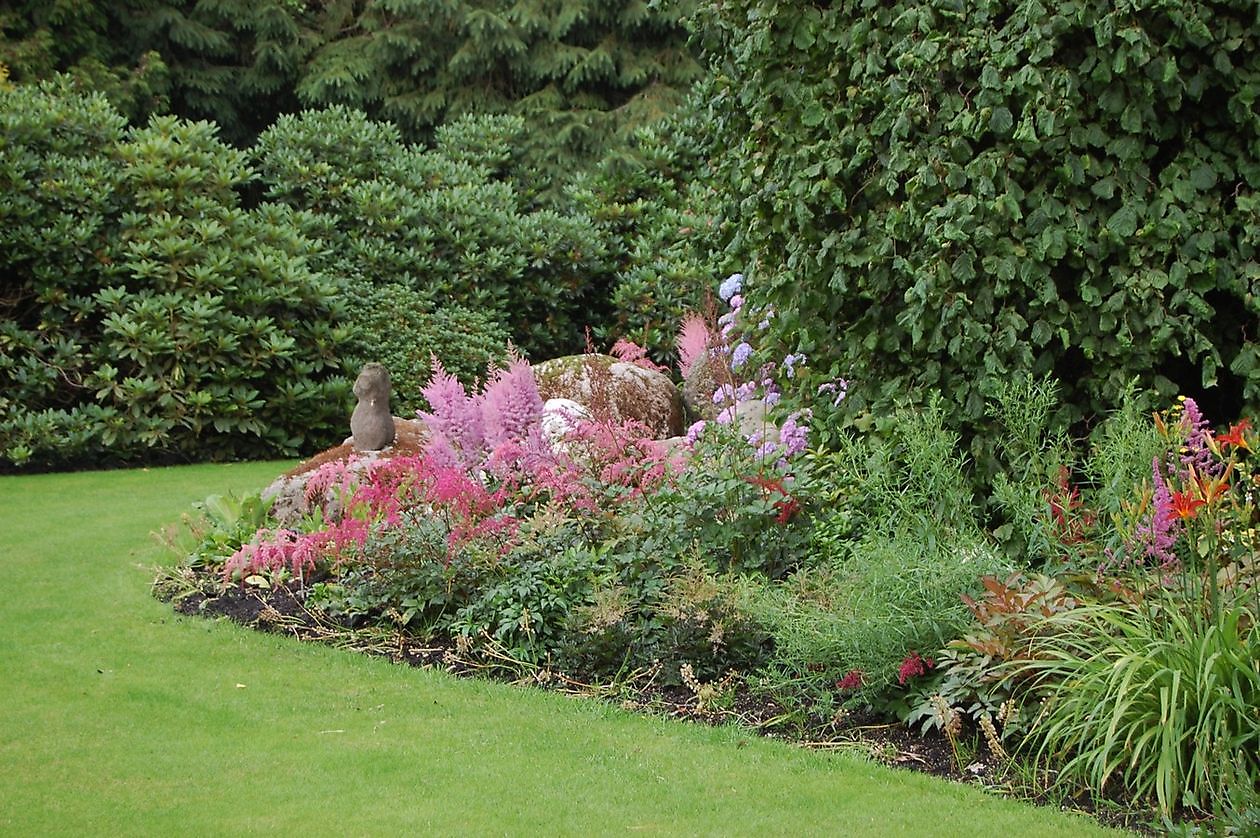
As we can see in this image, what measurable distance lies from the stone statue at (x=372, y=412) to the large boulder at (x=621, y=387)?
7.36 feet

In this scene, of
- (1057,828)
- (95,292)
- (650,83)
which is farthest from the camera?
(650,83)

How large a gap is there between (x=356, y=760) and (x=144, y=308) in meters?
6.86

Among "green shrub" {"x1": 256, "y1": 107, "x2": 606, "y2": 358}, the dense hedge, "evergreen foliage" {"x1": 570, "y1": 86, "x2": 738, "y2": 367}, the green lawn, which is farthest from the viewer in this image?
"evergreen foliage" {"x1": 570, "y1": 86, "x2": 738, "y2": 367}

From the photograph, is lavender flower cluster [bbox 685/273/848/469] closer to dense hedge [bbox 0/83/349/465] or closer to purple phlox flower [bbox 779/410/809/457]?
purple phlox flower [bbox 779/410/809/457]

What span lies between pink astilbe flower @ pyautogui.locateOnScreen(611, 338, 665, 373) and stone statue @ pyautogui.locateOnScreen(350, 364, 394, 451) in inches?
75.1

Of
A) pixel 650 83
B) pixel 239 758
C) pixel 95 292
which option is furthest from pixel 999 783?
pixel 650 83

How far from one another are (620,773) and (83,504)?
5.79 meters

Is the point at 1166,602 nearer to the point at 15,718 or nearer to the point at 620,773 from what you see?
the point at 620,773

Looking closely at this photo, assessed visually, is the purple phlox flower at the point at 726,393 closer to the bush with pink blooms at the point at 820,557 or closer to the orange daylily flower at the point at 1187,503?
the bush with pink blooms at the point at 820,557

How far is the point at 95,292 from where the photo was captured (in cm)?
1085

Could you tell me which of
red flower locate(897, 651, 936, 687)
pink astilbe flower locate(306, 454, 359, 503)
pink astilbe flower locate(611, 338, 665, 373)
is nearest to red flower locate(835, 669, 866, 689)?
red flower locate(897, 651, 936, 687)

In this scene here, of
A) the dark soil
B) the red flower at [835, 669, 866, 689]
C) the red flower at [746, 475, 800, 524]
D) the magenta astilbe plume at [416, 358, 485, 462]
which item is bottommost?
the dark soil

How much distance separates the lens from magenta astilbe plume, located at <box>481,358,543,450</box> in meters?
6.48

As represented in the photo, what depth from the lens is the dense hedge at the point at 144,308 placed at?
10141mm
